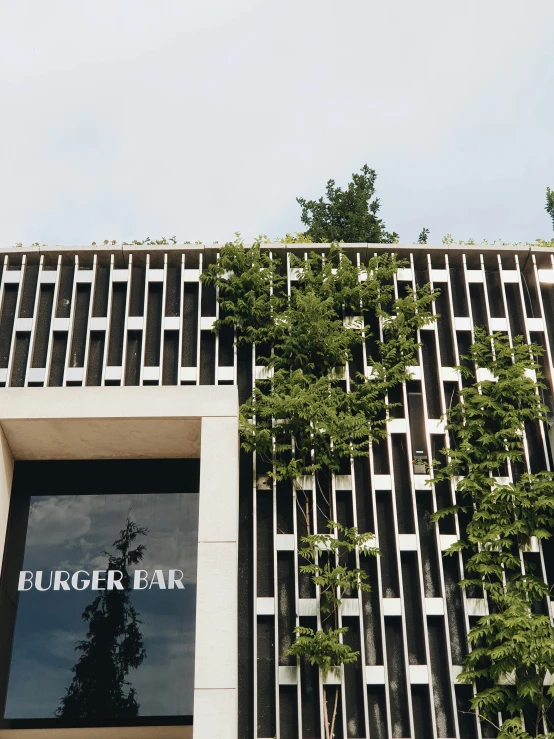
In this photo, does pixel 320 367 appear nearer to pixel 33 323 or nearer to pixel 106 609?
pixel 33 323

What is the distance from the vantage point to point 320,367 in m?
11.8

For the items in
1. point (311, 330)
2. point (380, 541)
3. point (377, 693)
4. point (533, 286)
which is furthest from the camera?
point (533, 286)

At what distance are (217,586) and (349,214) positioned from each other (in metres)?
12.3

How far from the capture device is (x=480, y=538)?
1072 centimetres

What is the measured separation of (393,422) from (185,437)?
9.23ft

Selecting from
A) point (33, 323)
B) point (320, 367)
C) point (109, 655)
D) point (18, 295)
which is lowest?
point (109, 655)

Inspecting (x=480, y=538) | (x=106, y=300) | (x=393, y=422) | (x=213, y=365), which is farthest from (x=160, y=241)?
(x=480, y=538)

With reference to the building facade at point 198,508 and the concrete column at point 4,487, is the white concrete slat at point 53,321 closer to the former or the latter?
the building facade at point 198,508

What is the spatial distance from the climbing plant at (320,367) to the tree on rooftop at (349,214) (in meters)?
7.23

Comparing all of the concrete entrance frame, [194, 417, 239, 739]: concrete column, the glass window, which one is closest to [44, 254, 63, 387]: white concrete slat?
the concrete entrance frame

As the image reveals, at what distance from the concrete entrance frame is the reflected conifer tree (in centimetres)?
28

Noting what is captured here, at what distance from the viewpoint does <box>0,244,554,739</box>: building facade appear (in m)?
10.1

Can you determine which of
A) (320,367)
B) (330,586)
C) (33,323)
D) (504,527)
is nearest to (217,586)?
(330,586)

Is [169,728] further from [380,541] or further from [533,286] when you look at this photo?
[533,286]
